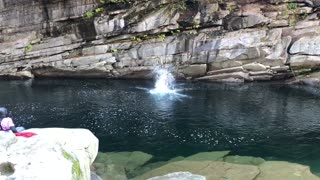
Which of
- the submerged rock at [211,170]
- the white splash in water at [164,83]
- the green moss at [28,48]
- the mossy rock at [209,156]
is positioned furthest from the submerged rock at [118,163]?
the green moss at [28,48]

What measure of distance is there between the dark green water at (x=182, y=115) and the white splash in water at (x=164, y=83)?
1.10 meters

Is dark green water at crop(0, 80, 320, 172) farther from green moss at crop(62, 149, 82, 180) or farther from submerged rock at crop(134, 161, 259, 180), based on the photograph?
green moss at crop(62, 149, 82, 180)

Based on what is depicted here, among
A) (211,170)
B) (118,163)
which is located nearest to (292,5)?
(211,170)

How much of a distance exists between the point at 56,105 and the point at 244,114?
17527 millimetres

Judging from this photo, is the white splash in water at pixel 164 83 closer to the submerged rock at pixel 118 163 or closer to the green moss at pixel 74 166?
the submerged rock at pixel 118 163

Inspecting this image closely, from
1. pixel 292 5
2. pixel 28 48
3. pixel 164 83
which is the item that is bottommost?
pixel 164 83

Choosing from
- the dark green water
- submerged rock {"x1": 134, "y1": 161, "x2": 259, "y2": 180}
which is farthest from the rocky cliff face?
submerged rock {"x1": 134, "y1": 161, "x2": 259, "y2": 180}

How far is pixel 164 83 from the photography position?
1858 inches

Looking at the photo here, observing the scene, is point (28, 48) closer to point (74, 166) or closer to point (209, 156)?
point (209, 156)

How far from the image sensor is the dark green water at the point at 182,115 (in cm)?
2719

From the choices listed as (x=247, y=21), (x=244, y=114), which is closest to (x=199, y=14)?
(x=247, y=21)

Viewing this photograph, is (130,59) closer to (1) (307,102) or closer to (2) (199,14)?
(2) (199,14)

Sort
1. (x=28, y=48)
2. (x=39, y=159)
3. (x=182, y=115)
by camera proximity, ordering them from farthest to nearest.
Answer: (x=28, y=48)
(x=182, y=115)
(x=39, y=159)

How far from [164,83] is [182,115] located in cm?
1288
